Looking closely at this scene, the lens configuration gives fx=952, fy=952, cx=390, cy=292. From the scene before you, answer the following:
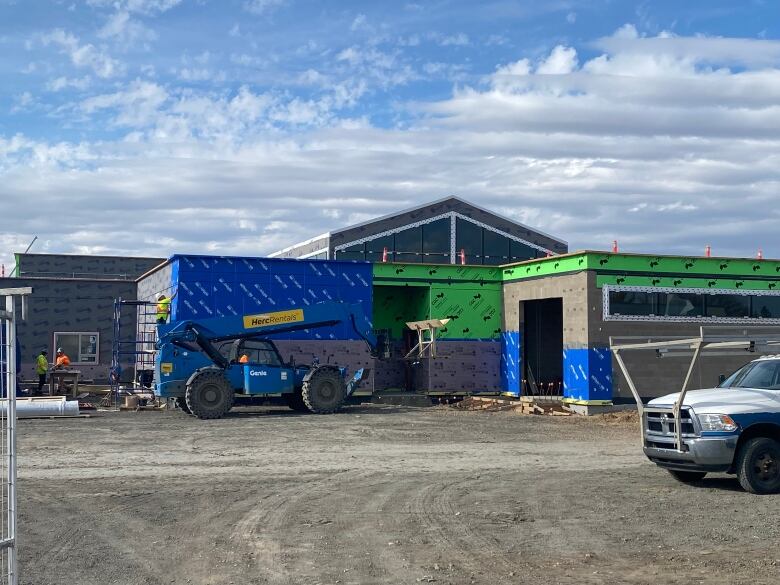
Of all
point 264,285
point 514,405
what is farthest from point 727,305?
point 264,285

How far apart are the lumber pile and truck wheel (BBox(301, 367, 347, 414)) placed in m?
5.10

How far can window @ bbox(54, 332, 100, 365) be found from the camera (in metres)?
39.8

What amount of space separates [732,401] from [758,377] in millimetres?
1325

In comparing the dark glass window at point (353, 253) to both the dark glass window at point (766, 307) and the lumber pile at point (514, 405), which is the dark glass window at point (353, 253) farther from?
the dark glass window at point (766, 307)

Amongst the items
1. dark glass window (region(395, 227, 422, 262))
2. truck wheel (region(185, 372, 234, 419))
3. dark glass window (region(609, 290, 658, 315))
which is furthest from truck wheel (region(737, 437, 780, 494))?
dark glass window (region(395, 227, 422, 262))

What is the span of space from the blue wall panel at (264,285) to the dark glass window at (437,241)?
1324 cm

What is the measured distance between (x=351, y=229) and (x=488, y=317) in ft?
38.6

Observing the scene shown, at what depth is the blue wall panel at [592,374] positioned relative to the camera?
27.4 metres

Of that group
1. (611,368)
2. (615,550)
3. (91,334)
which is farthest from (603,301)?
(91,334)

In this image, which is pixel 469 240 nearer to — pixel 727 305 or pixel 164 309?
pixel 727 305

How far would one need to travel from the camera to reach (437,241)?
44.5 m

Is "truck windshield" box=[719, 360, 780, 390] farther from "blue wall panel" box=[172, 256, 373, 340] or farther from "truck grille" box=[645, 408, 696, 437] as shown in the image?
"blue wall panel" box=[172, 256, 373, 340]

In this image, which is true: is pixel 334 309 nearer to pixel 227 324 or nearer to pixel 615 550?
pixel 227 324

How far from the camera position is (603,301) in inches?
1092
